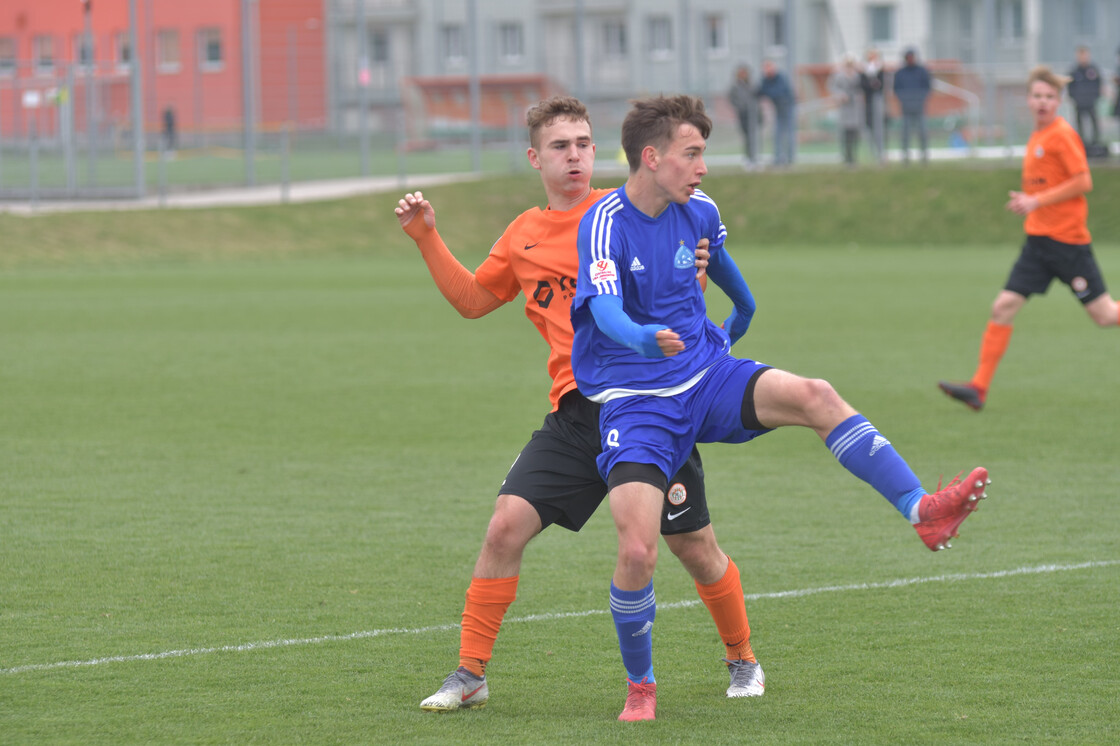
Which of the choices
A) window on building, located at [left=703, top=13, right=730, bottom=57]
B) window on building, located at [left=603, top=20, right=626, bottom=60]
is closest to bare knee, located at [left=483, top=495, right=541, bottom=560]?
window on building, located at [left=703, top=13, right=730, bottom=57]

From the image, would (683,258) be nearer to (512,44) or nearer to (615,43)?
(615,43)

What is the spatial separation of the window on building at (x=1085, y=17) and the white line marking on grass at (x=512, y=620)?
3334 centimetres

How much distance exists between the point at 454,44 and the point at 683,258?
40999 mm

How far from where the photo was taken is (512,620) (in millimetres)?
5992

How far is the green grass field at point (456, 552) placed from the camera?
4.79 meters

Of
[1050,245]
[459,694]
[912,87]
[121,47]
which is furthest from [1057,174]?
[121,47]

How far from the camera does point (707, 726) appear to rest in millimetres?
4621

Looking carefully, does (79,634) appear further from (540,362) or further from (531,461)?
(540,362)

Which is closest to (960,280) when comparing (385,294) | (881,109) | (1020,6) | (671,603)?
(385,294)

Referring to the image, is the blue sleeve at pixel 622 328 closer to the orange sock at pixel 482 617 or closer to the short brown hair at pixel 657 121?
the short brown hair at pixel 657 121

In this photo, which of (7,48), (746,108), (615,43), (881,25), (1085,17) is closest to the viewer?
(746,108)

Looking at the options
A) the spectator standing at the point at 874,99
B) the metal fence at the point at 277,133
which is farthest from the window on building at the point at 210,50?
the spectator standing at the point at 874,99

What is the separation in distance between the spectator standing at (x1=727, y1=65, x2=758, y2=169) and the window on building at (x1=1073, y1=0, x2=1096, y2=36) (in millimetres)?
9665

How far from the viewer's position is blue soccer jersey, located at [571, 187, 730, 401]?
4.59 meters
